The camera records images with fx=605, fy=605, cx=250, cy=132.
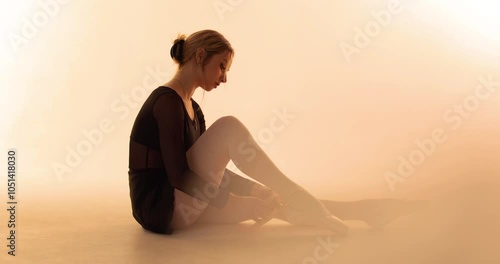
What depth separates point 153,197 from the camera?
5.47 ft

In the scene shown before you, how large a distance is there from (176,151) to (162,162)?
136 mm

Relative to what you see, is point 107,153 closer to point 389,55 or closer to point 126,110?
point 126,110

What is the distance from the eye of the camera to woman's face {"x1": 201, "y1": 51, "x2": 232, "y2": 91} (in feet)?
5.64

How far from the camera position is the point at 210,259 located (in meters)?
1.46

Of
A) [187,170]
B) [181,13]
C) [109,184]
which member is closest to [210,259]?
[187,170]

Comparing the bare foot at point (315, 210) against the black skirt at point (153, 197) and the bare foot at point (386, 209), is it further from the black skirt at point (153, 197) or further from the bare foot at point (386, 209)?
the black skirt at point (153, 197)

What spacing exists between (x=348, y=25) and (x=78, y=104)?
1380 mm

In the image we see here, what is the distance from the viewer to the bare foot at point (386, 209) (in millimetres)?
1722
